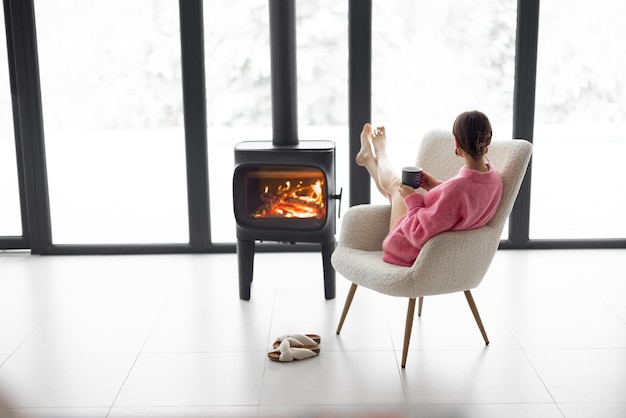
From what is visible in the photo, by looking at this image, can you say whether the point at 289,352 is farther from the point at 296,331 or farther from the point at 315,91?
the point at 315,91

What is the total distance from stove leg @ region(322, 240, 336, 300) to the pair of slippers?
54 centimetres

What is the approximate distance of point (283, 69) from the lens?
386 cm

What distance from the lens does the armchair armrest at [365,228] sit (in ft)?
11.3

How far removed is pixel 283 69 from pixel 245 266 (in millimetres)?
974

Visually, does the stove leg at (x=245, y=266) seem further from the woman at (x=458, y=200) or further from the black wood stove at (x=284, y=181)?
the woman at (x=458, y=200)

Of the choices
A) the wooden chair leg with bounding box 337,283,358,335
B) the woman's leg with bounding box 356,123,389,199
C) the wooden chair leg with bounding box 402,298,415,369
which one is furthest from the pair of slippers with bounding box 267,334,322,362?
the woman's leg with bounding box 356,123,389,199

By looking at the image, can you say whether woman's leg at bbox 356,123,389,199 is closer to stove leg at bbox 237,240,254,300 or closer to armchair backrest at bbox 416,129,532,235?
armchair backrest at bbox 416,129,532,235

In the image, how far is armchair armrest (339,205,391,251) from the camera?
343 cm

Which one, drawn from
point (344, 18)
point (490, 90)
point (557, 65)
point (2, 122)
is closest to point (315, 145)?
point (344, 18)

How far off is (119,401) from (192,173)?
78.0 inches

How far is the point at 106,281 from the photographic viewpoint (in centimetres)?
421

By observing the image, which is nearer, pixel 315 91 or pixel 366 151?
pixel 366 151

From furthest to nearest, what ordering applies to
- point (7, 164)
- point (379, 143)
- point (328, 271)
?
point (7, 164) < point (328, 271) < point (379, 143)

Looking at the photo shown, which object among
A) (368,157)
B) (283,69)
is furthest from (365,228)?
(283,69)
